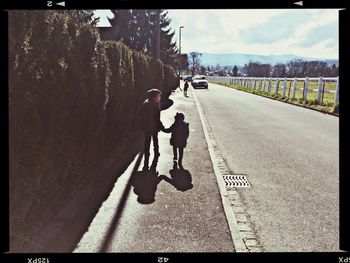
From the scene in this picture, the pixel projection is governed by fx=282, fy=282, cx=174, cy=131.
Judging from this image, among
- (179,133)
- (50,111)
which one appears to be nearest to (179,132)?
(179,133)

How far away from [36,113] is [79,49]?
1.73 m

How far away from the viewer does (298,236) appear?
11.0ft

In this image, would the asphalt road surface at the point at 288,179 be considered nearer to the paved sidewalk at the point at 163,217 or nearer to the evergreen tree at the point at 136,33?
the paved sidewalk at the point at 163,217

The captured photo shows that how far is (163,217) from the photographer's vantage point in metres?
3.74

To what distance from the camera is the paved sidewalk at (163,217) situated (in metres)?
3.13

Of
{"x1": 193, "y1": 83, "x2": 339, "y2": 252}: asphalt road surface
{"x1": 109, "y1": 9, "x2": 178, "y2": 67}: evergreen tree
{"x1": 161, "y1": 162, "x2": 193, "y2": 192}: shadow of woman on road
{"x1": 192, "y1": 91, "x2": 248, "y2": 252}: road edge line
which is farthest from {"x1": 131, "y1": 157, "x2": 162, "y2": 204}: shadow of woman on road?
{"x1": 109, "y1": 9, "x2": 178, "y2": 67}: evergreen tree

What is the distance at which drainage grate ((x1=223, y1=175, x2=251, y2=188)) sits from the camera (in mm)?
5048

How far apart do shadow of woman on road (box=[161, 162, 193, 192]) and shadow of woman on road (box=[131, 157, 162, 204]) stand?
23 cm

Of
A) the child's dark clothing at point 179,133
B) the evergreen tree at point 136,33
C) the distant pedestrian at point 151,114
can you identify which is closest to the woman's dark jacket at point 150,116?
the distant pedestrian at point 151,114

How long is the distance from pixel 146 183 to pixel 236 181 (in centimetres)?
167
